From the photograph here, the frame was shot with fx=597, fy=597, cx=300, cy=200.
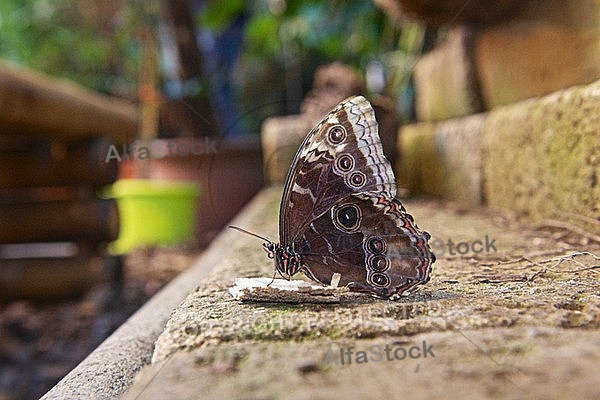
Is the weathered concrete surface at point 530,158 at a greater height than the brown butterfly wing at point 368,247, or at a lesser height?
greater

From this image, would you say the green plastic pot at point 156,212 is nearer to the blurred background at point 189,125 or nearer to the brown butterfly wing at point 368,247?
the blurred background at point 189,125

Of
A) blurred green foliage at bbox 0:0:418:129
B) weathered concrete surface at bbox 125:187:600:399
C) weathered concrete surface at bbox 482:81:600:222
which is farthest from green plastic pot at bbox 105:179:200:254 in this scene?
weathered concrete surface at bbox 125:187:600:399

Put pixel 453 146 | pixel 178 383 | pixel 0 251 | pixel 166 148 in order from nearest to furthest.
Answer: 1. pixel 178 383
2. pixel 453 146
3. pixel 0 251
4. pixel 166 148

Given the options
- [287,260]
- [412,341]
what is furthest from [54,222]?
[412,341]

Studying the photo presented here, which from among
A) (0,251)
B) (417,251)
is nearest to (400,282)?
(417,251)

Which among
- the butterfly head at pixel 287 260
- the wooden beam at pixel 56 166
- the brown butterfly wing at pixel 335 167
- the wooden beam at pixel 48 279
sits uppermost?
the wooden beam at pixel 56 166

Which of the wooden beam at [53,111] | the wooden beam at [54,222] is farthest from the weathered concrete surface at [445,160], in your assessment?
the wooden beam at [54,222]

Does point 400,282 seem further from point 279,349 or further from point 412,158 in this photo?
point 412,158

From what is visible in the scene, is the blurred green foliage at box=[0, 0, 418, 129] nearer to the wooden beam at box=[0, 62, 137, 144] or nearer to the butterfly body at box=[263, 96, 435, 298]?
the wooden beam at box=[0, 62, 137, 144]
